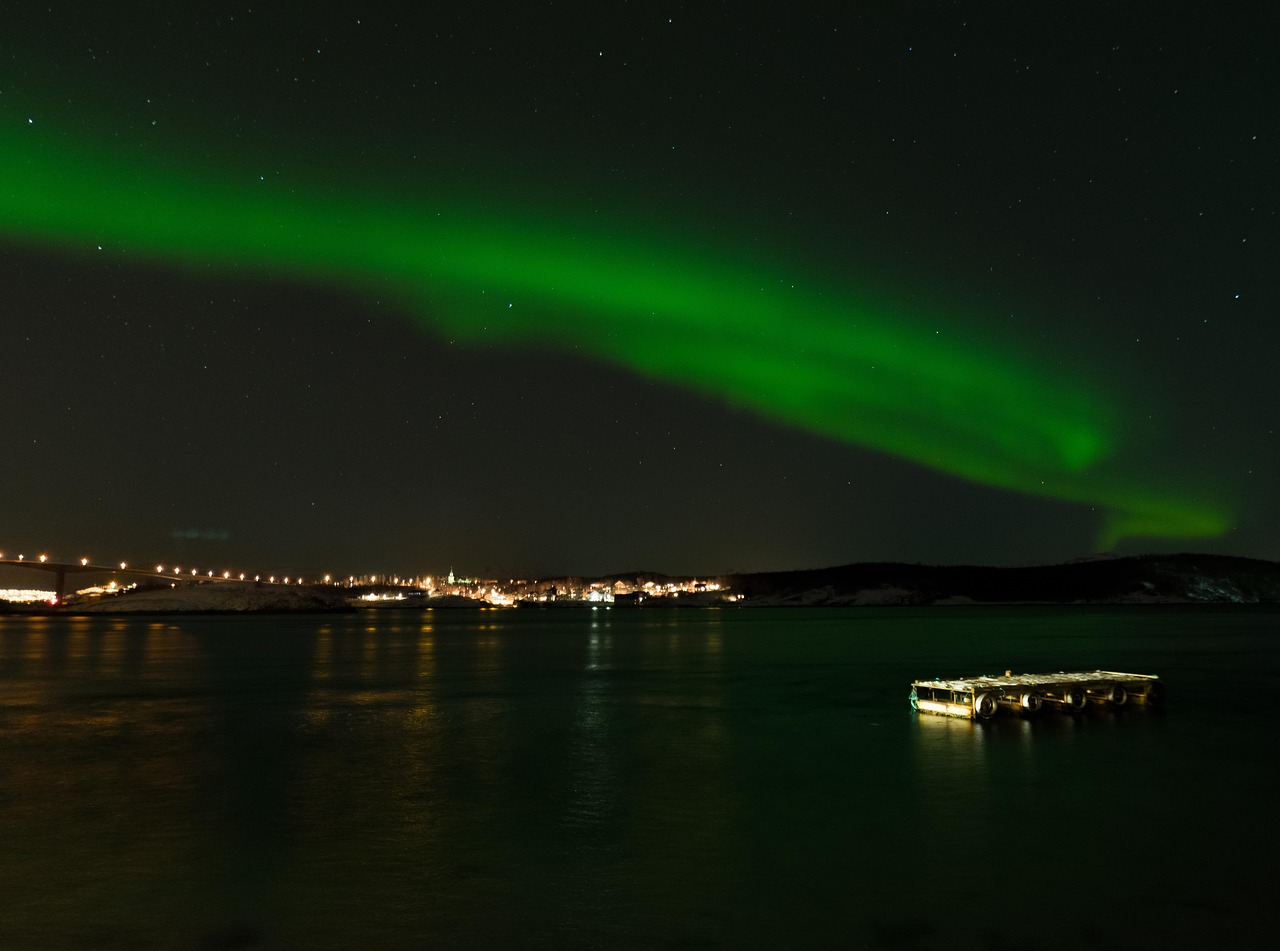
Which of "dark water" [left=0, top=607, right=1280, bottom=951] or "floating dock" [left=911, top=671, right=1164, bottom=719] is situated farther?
"floating dock" [left=911, top=671, right=1164, bottom=719]

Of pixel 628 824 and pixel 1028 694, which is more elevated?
pixel 1028 694

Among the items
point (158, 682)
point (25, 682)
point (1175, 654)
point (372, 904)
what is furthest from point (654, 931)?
point (1175, 654)

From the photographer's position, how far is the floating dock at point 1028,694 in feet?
101

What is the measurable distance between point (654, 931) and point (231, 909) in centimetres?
536

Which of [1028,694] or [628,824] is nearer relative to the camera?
[628,824]

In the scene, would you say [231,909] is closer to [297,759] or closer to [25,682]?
[297,759]

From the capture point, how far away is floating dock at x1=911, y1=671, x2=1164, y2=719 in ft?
101

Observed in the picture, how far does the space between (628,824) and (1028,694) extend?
64.3 feet

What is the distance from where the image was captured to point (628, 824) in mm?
17016

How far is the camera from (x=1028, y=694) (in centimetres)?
3180

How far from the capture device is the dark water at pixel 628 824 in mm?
11906

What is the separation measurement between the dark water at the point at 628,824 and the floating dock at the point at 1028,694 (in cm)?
91

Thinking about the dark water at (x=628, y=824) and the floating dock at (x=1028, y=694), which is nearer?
the dark water at (x=628, y=824)

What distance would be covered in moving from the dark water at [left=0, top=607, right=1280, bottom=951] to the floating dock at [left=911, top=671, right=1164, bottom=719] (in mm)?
914
